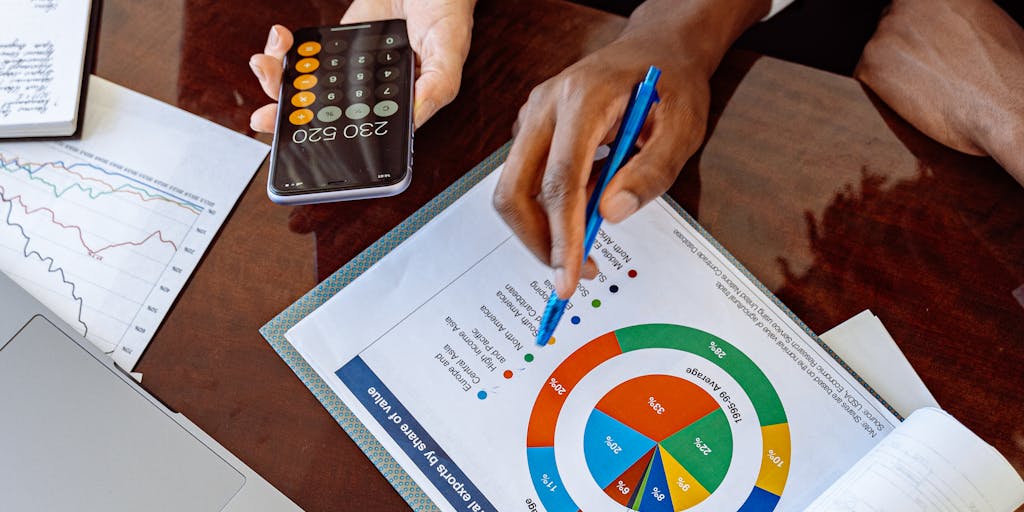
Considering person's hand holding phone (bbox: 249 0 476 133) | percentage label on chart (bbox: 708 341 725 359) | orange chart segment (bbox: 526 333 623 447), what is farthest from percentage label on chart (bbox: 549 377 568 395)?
person's hand holding phone (bbox: 249 0 476 133)

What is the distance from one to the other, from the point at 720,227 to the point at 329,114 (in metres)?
0.33

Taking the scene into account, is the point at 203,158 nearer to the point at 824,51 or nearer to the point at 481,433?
the point at 481,433

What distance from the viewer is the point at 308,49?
0.62 m

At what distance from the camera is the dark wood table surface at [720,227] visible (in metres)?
0.53

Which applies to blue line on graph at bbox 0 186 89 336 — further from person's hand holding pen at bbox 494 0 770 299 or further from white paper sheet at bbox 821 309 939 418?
white paper sheet at bbox 821 309 939 418

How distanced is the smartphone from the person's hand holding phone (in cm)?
1

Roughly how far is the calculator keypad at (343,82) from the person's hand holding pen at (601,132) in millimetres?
116

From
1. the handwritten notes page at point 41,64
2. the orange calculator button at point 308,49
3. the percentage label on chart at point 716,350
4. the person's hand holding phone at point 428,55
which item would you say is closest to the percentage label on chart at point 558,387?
the percentage label on chart at point 716,350

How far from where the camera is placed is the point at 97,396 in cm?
52

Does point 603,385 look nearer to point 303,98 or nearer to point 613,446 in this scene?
point 613,446

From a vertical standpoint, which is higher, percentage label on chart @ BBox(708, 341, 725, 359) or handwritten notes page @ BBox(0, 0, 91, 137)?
handwritten notes page @ BBox(0, 0, 91, 137)

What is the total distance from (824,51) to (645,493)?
1.96 feet

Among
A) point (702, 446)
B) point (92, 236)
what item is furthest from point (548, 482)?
point (92, 236)

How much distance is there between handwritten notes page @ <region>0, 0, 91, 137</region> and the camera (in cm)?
62
